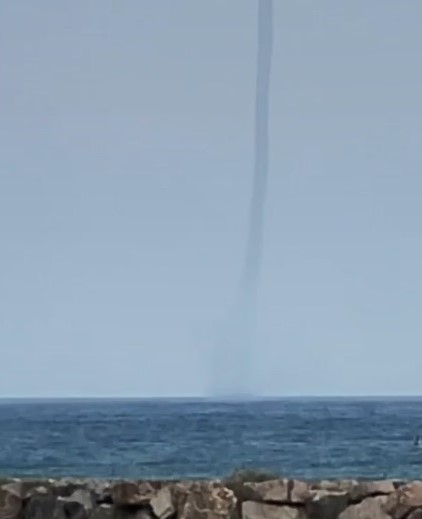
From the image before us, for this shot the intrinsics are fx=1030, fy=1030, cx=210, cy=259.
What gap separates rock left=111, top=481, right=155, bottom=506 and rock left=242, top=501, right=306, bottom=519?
270mm

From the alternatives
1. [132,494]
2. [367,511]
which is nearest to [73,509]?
[132,494]

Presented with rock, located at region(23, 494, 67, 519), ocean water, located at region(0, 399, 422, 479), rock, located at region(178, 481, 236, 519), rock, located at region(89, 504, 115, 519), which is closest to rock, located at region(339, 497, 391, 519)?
rock, located at region(178, 481, 236, 519)

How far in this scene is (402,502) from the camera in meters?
2.83

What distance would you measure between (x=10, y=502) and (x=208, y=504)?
558 millimetres

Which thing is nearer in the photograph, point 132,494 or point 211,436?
point 132,494

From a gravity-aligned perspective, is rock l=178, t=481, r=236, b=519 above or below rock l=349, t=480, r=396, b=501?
below

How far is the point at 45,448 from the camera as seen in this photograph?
12094mm

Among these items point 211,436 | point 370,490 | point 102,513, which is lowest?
point 211,436

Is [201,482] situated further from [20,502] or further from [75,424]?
[75,424]

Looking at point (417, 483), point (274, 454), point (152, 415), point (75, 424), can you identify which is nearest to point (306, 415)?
point (152, 415)

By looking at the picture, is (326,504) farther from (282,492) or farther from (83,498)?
(83,498)

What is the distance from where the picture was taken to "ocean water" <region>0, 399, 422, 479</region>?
10258mm

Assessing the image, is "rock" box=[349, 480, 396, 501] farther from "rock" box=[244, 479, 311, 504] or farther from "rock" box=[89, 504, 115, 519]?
"rock" box=[89, 504, 115, 519]

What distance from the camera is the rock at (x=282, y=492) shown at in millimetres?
2859
